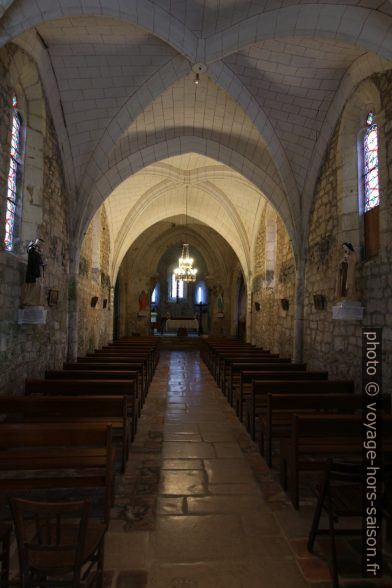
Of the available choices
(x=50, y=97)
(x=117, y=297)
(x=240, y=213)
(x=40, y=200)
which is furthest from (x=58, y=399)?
(x=117, y=297)

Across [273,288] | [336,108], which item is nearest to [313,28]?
[336,108]

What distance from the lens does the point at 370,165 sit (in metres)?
6.90

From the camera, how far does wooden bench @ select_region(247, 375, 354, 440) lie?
558cm

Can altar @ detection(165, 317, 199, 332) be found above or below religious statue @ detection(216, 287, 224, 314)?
below

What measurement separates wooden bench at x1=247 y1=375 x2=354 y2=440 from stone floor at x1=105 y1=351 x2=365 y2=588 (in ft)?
1.61

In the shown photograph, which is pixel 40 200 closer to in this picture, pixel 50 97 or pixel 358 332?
pixel 50 97

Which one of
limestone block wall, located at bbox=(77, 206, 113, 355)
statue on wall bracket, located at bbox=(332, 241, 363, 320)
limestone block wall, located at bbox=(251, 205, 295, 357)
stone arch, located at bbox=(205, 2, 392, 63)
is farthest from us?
limestone block wall, located at bbox=(251, 205, 295, 357)

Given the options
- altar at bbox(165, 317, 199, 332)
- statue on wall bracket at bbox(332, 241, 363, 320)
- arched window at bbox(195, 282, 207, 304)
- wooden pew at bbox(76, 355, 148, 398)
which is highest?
arched window at bbox(195, 282, 207, 304)

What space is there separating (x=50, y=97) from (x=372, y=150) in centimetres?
573

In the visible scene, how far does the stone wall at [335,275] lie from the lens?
18.5 ft

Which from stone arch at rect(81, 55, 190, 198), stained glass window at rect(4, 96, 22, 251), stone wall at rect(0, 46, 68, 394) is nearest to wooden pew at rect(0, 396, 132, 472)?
stone wall at rect(0, 46, 68, 394)

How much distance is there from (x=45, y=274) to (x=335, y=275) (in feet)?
17.6

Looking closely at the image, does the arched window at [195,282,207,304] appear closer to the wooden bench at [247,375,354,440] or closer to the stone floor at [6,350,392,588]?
the wooden bench at [247,375,354,440]

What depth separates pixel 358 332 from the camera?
6.55 m
